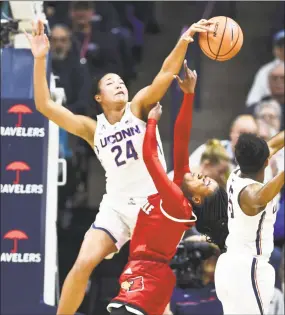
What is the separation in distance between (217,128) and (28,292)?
3.32 meters

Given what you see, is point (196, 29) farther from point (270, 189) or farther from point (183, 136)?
point (270, 189)

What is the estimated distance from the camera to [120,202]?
7.54m

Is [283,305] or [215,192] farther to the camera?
[283,305]

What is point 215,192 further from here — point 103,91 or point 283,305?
point 283,305

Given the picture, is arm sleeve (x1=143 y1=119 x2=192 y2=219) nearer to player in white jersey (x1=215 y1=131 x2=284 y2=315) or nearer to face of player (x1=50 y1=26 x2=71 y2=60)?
player in white jersey (x1=215 y1=131 x2=284 y2=315)

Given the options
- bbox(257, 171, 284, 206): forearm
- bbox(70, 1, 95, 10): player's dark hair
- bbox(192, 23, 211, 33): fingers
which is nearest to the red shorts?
bbox(257, 171, 284, 206): forearm

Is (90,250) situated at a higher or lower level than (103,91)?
lower

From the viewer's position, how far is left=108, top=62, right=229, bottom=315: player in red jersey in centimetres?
699

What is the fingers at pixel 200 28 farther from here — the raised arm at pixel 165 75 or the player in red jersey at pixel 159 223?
the player in red jersey at pixel 159 223

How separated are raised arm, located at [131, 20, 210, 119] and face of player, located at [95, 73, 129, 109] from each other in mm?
98

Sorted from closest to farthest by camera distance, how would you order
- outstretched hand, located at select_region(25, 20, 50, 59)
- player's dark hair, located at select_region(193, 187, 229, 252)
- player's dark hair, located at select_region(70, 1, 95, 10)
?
player's dark hair, located at select_region(193, 187, 229, 252), outstretched hand, located at select_region(25, 20, 50, 59), player's dark hair, located at select_region(70, 1, 95, 10)

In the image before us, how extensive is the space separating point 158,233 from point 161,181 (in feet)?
1.45

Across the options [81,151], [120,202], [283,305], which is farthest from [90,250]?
[81,151]

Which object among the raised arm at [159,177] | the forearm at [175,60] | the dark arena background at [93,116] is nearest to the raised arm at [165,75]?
the forearm at [175,60]
